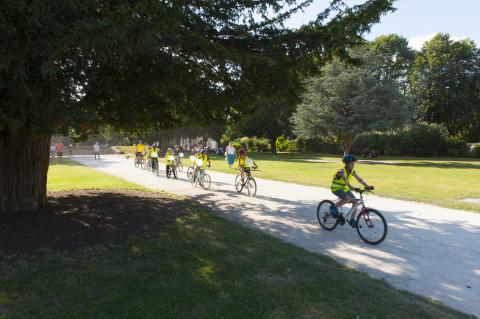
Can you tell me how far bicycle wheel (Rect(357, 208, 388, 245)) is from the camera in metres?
7.18

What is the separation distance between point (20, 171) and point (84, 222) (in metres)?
1.80

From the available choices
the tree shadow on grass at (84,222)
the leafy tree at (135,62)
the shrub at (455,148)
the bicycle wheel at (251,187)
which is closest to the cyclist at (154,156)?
the bicycle wheel at (251,187)

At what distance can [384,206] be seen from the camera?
11070 millimetres

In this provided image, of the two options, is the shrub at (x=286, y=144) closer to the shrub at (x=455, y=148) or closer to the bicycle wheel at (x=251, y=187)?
the shrub at (x=455, y=148)

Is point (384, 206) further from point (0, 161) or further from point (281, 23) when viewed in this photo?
point (0, 161)

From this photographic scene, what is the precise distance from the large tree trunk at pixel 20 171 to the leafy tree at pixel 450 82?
5052cm

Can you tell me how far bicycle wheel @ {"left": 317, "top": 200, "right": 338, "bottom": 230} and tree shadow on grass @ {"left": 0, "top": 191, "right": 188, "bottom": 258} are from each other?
3.12 m

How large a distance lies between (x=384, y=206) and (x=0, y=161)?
9246 millimetres

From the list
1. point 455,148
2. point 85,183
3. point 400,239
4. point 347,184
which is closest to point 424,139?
point 455,148

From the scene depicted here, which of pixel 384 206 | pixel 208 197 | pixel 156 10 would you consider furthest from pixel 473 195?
pixel 156 10

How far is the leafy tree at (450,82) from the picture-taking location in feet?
169

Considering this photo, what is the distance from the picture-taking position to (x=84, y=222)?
27.0ft

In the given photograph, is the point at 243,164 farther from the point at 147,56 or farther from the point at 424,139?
the point at 424,139

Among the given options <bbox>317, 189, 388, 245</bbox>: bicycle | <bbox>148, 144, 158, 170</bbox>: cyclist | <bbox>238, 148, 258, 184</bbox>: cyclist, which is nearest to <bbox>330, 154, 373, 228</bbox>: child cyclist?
<bbox>317, 189, 388, 245</bbox>: bicycle
